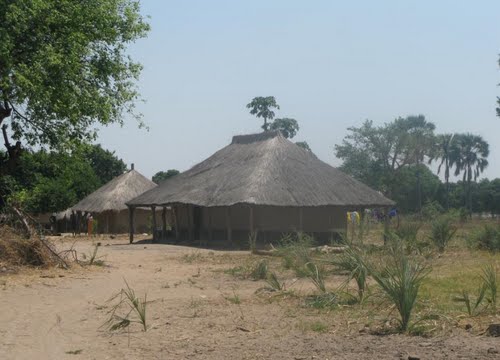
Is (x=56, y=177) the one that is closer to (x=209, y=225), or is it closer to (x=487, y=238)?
(x=209, y=225)

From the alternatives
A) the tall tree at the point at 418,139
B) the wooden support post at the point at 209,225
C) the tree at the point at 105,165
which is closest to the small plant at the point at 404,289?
the wooden support post at the point at 209,225

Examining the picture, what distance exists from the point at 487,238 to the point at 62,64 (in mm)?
12644

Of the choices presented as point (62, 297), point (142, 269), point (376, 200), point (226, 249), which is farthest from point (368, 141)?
point (62, 297)

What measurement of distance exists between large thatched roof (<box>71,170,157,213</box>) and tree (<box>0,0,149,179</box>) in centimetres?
2294

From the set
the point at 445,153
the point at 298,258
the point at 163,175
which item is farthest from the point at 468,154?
the point at 298,258

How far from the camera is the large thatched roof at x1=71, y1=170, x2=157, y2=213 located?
37656 mm

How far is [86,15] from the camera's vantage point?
1355cm

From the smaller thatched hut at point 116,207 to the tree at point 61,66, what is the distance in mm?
23188

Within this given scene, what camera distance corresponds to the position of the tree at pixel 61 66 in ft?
40.1

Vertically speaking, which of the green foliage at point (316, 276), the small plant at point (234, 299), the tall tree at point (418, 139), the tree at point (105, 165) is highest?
the tall tree at point (418, 139)

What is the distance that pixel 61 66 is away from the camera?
12422 millimetres

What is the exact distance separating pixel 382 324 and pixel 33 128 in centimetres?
1003

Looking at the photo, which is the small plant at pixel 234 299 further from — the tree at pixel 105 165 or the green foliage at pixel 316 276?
the tree at pixel 105 165

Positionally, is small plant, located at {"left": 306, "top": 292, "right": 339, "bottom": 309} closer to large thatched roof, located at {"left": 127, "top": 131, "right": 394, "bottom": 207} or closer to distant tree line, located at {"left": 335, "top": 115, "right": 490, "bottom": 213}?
large thatched roof, located at {"left": 127, "top": 131, "right": 394, "bottom": 207}
